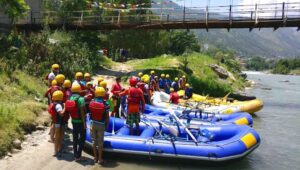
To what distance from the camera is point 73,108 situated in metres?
9.32

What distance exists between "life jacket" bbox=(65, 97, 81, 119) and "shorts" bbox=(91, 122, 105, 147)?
1.63ft

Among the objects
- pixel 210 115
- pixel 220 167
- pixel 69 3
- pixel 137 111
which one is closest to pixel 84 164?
pixel 137 111

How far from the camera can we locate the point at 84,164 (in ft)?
32.1

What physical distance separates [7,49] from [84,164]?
12.0 meters

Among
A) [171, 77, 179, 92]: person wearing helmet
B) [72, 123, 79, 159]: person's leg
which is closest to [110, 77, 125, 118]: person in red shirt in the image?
[72, 123, 79, 159]: person's leg

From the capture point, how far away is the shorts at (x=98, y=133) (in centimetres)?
964

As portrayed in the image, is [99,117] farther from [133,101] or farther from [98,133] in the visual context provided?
[133,101]

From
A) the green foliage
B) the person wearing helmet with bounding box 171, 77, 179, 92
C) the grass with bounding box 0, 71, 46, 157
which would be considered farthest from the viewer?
A: the person wearing helmet with bounding box 171, 77, 179, 92

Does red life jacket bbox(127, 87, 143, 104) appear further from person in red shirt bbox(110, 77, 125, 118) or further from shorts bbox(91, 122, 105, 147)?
person in red shirt bbox(110, 77, 125, 118)

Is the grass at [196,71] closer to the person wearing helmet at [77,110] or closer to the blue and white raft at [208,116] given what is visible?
A: the blue and white raft at [208,116]

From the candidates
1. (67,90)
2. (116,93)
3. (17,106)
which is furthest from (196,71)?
(67,90)

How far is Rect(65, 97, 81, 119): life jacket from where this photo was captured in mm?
9312

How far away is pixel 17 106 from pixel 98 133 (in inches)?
148

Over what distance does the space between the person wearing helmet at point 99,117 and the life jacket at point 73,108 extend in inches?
13.6
